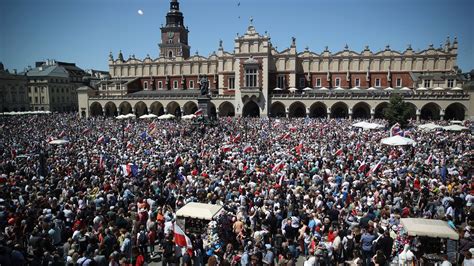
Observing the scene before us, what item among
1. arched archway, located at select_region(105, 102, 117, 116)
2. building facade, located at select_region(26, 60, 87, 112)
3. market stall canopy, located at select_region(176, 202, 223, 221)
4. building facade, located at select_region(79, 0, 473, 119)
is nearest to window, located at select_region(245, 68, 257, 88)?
building facade, located at select_region(79, 0, 473, 119)

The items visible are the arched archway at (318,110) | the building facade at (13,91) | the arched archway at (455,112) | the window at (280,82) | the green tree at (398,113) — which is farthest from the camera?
the building facade at (13,91)

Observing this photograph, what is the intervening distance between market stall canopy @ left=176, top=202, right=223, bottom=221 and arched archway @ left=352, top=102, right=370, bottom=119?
44281 millimetres

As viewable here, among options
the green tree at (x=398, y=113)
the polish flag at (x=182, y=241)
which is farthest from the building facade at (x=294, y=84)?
the polish flag at (x=182, y=241)

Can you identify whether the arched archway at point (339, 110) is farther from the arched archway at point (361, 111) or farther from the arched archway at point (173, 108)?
the arched archway at point (173, 108)

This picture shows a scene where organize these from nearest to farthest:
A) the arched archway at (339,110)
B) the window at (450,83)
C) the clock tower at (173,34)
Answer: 1. the window at (450,83)
2. the arched archway at (339,110)
3. the clock tower at (173,34)

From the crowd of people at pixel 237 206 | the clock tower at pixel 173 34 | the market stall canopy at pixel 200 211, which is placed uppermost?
the clock tower at pixel 173 34

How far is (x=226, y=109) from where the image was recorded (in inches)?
2261

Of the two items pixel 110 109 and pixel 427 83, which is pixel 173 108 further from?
pixel 427 83

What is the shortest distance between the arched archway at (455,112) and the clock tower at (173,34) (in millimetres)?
57319

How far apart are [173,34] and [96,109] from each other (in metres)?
27.9

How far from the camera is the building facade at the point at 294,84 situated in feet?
157

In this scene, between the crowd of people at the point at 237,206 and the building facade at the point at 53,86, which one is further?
the building facade at the point at 53,86

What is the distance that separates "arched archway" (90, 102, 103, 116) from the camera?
63688mm

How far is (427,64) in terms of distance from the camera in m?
51.8
